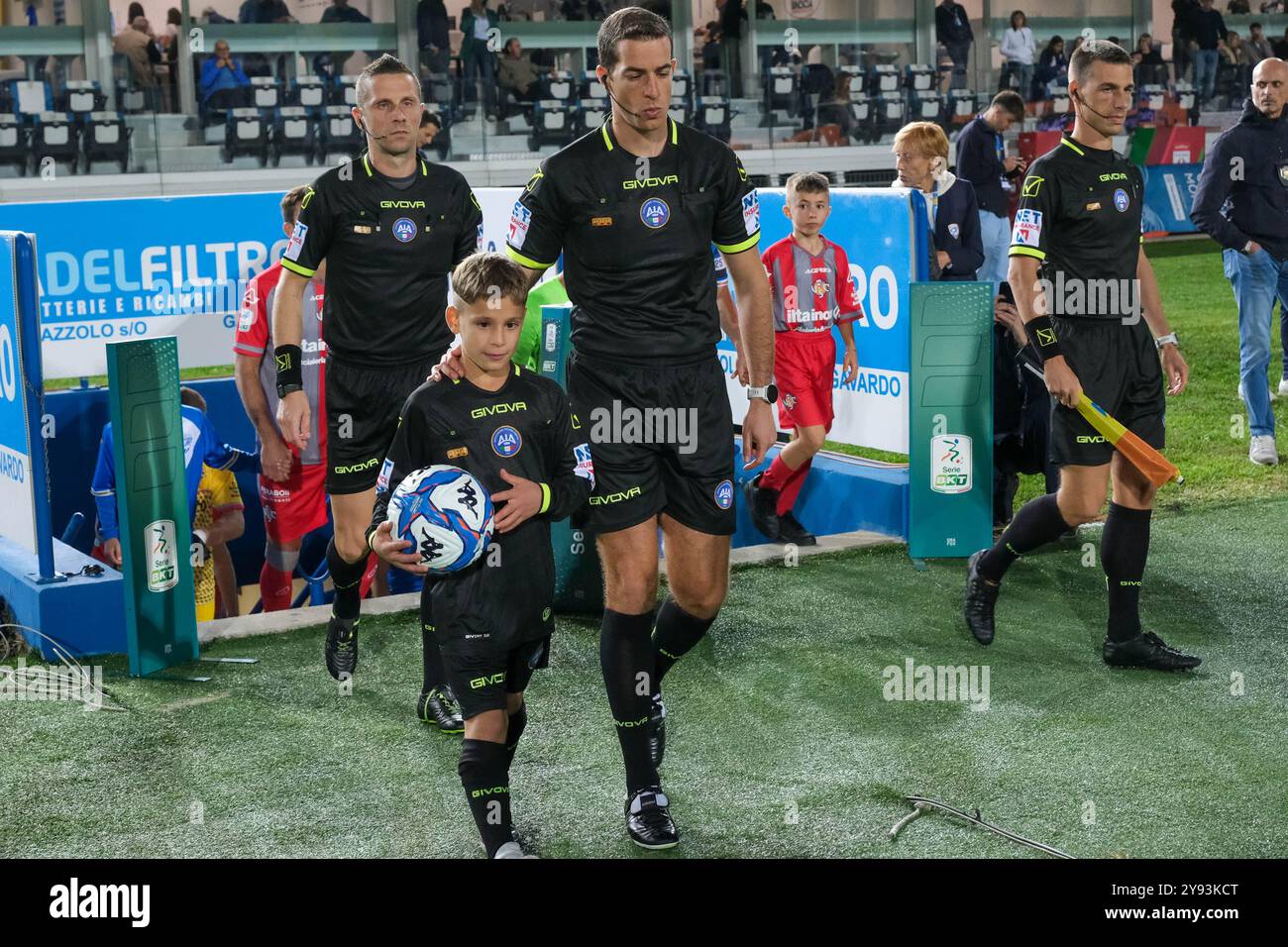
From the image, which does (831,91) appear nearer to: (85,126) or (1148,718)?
(85,126)

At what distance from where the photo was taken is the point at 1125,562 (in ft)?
18.2

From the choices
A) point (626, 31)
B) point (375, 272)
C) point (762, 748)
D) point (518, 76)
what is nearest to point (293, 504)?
point (375, 272)

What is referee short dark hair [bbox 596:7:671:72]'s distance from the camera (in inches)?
161

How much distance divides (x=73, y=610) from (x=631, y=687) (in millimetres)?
2836

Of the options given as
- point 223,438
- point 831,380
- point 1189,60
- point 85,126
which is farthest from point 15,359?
point 1189,60

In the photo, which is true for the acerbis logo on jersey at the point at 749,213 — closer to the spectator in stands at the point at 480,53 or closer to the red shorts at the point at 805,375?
the red shorts at the point at 805,375

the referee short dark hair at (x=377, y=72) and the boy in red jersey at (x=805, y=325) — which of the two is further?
the boy in red jersey at (x=805, y=325)

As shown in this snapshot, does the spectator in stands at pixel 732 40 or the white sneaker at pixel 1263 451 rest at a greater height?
the spectator in stands at pixel 732 40

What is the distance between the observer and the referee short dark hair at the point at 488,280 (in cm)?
386

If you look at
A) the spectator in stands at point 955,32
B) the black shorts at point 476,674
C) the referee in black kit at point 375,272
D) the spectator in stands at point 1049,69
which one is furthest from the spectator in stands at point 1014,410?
the spectator in stands at point 1049,69

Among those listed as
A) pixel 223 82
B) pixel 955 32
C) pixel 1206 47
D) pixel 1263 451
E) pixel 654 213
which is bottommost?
pixel 1263 451

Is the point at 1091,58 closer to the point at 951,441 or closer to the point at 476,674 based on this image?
the point at 951,441

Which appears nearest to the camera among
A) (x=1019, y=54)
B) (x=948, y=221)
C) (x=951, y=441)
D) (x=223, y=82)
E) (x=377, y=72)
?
(x=377, y=72)

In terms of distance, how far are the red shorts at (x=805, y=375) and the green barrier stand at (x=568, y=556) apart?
1636mm
